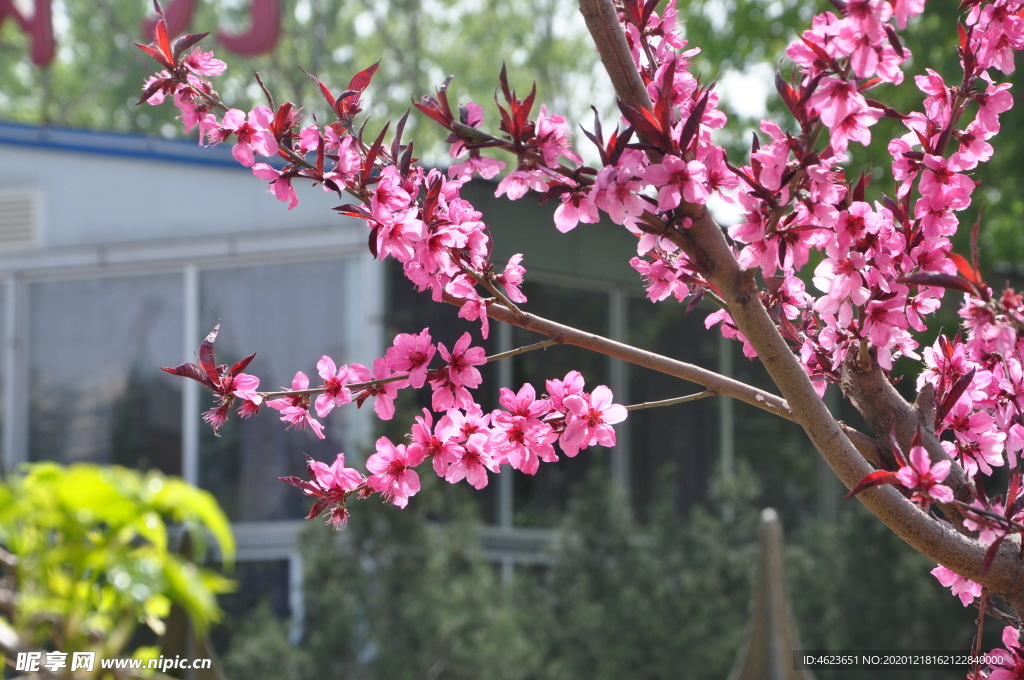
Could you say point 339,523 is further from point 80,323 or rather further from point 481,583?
point 80,323

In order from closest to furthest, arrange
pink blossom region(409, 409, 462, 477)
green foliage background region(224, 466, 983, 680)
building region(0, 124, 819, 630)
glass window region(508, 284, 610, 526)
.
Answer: pink blossom region(409, 409, 462, 477), green foliage background region(224, 466, 983, 680), building region(0, 124, 819, 630), glass window region(508, 284, 610, 526)

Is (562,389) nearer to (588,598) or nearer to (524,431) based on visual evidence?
(524,431)

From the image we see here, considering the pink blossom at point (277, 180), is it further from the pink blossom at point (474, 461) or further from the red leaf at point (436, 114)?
the pink blossom at point (474, 461)

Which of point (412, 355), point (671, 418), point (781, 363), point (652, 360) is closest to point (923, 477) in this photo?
point (781, 363)

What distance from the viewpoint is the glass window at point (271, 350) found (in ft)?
23.1

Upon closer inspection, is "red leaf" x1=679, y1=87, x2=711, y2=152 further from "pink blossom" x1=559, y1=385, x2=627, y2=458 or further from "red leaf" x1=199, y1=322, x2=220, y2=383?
"red leaf" x1=199, y1=322, x2=220, y2=383

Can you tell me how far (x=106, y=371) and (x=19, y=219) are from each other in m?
1.24

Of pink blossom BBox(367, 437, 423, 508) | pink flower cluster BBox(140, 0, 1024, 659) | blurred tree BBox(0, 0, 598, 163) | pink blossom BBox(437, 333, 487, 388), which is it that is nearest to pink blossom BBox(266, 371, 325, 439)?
pink flower cluster BBox(140, 0, 1024, 659)

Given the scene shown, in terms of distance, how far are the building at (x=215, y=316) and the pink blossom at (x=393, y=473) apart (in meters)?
4.76

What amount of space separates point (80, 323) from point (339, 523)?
20.9 feet

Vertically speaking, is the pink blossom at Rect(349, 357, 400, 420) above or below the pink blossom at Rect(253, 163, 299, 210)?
below

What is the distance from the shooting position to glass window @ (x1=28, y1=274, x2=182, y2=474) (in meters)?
7.39

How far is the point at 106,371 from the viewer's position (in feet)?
24.7

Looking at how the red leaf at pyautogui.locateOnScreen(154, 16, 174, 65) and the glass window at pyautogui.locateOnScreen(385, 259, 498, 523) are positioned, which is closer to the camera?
the red leaf at pyautogui.locateOnScreen(154, 16, 174, 65)
